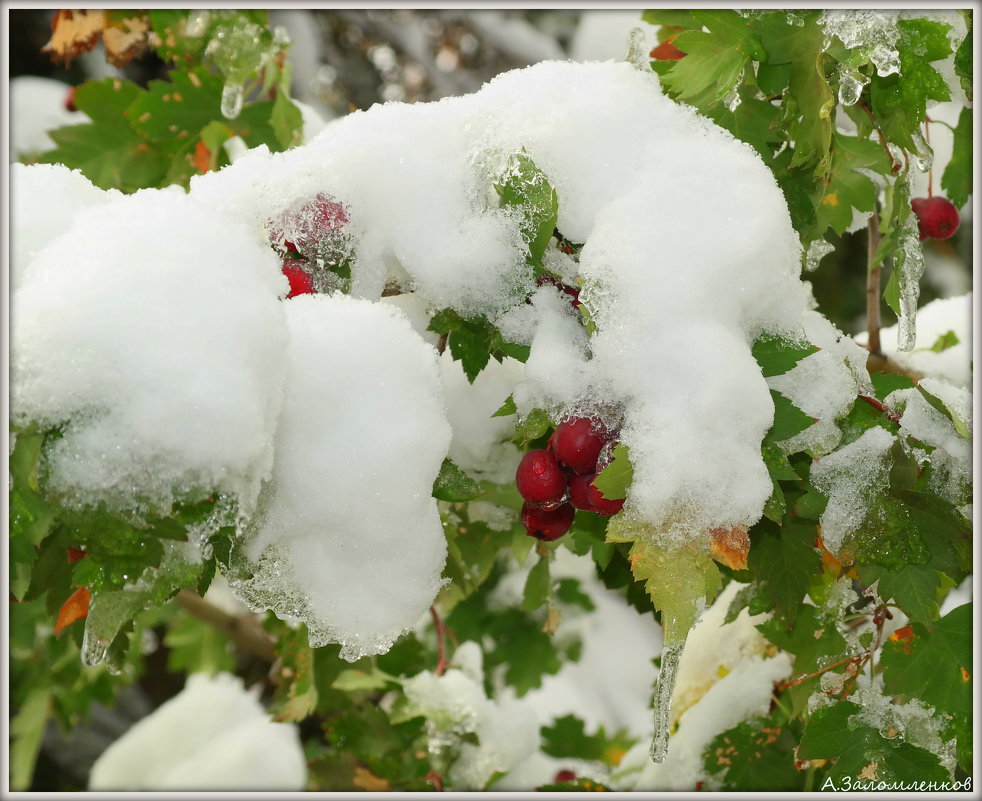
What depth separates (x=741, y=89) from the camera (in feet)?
3.34

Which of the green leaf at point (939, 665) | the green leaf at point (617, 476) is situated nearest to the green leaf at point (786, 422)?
the green leaf at point (617, 476)

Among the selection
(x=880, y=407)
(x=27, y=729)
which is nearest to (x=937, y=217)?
(x=880, y=407)

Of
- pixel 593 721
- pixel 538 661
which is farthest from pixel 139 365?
pixel 593 721

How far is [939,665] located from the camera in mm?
1036

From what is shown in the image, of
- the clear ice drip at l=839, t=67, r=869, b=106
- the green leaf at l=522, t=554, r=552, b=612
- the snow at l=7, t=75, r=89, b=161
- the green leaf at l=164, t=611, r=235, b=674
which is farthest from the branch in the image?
the clear ice drip at l=839, t=67, r=869, b=106

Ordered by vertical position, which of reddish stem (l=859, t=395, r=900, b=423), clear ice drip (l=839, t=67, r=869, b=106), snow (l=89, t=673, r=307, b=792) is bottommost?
snow (l=89, t=673, r=307, b=792)

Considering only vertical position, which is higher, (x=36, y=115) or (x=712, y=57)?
(x=712, y=57)

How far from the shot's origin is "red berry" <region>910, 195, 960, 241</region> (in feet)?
4.27

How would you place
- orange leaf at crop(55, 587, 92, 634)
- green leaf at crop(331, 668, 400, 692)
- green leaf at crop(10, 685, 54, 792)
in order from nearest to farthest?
1. orange leaf at crop(55, 587, 92, 634)
2. green leaf at crop(331, 668, 400, 692)
3. green leaf at crop(10, 685, 54, 792)

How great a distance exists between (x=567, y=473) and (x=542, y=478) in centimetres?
2

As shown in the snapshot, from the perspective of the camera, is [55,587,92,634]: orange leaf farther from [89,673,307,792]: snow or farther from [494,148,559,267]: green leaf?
[89,673,307,792]: snow

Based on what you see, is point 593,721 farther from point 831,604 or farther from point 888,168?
point 888,168

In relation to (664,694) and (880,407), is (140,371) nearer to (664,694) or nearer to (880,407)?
(664,694)

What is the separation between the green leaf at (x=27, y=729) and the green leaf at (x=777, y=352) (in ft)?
7.13
